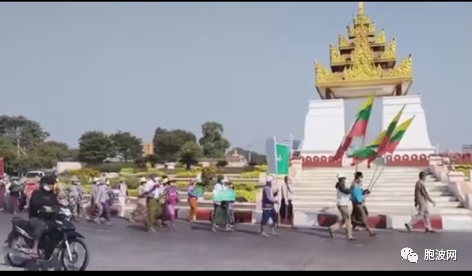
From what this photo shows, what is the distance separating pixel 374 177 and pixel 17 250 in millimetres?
11895

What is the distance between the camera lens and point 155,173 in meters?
9.19

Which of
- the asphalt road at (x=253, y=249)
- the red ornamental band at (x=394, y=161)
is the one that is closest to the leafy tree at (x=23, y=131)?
the asphalt road at (x=253, y=249)

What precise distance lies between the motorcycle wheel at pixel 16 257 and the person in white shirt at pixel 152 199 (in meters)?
3.32

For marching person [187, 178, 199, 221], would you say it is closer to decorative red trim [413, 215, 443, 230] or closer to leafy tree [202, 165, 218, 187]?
leafy tree [202, 165, 218, 187]

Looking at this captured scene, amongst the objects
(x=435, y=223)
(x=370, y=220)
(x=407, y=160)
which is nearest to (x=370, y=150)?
(x=370, y=220)

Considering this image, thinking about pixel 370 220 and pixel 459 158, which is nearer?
pixel 370 220

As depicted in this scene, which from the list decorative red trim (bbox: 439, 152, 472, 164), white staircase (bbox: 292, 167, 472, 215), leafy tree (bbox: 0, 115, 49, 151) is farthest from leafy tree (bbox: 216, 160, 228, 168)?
decorative red trim (bbox: 439, 152, 472, 164)

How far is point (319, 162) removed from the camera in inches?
769

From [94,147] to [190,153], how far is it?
6.14 feet

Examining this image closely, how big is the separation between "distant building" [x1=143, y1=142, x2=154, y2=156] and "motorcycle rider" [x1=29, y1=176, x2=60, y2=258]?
257cm

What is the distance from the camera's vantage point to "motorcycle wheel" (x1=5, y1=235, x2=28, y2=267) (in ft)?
18.8

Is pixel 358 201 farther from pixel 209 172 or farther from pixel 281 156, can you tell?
pixel 209 172

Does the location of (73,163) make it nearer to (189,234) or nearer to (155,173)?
(155,173)

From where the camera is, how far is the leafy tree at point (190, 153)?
853 centimetres
